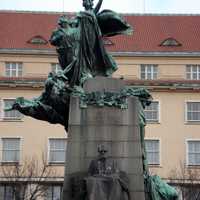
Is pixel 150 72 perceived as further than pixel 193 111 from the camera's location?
Yes

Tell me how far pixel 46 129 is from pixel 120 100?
132ft

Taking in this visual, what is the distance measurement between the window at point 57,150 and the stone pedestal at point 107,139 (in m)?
38.8

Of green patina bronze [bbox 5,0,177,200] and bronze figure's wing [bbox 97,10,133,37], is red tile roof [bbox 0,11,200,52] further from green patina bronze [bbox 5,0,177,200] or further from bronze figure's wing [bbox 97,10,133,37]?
green patina bronze [bbox 5,0,177,200]

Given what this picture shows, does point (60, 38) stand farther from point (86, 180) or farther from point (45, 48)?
point (45, 48)

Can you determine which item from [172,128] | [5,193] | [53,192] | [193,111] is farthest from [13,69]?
[193,111]

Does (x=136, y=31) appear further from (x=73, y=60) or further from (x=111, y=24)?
(x=73, y=60)

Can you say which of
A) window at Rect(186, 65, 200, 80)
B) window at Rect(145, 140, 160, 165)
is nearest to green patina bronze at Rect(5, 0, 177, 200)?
window at Rect(145, 140, 160, 165)

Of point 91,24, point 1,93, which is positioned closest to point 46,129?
point 1,93

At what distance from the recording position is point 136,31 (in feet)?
192

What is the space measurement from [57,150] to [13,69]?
7118mm

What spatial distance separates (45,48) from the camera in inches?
A: 2179

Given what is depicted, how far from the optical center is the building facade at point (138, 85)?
52906 millimetres

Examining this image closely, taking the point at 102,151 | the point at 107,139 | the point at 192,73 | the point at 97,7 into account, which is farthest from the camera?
the point at 192,73

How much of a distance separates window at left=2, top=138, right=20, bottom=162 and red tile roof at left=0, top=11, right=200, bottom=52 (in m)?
7.12
